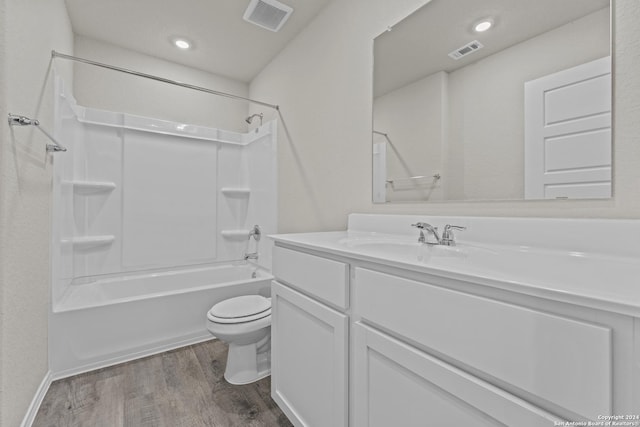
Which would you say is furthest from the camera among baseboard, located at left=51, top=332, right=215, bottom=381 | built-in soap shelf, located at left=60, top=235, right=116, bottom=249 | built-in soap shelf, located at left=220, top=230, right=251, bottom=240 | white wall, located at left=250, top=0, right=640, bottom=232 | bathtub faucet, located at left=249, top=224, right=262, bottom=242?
built-in soap shelf, located at left=220, top=230, right=251, bottom=240

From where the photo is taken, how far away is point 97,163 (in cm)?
244

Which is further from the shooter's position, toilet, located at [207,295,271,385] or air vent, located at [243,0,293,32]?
air vent, located at [243,0,293,32]

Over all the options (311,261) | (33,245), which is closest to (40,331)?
(33,245)

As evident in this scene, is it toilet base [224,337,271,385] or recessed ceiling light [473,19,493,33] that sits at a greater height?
recessed ceiling light [473,19,493,33]

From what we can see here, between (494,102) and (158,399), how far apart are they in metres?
2.17

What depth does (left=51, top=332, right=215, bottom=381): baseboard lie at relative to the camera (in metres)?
1.72

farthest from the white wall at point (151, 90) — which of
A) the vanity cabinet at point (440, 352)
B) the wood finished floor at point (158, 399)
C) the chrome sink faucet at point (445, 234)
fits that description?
the chrome sink faucet at point (445, 234)

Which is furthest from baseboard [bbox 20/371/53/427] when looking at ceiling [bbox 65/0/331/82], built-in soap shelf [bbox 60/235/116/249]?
ceiling [bbox 65/0/331/82]

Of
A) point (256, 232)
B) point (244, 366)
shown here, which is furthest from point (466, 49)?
point (256, 232)

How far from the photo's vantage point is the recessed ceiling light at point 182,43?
2463 millimetres

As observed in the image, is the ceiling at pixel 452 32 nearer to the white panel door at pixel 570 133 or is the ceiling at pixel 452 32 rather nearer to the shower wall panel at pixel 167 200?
the white panel door at pixel 570 133

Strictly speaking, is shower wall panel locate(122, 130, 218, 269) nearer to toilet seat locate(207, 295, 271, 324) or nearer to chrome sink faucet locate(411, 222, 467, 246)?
toilet seat locate(207, 295, 271, 324)

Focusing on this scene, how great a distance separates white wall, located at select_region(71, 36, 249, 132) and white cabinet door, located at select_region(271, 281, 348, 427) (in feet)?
7.85

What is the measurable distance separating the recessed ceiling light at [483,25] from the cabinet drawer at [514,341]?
1.13 meters
